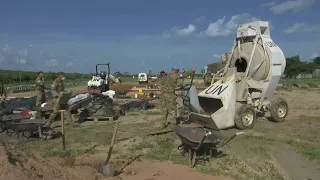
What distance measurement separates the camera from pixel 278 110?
13688mm

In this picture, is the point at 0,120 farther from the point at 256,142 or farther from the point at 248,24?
the point at 248,24

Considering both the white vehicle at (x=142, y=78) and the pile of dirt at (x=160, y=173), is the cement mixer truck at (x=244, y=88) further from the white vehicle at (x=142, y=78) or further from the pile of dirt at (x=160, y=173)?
the white vehicle at (x=142, y=78)

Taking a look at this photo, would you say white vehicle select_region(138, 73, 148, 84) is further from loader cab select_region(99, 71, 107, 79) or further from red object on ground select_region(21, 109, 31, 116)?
red object on ground select_region(21, 109, 31, 116)

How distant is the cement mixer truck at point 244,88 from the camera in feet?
37.6

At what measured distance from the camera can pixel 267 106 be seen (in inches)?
528

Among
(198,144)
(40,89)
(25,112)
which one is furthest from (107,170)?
(40,89)

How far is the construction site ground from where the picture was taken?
709 cm

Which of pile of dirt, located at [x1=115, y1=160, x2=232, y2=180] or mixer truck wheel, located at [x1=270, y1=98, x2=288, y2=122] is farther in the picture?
mixer truck wheel, located at [x1=270, y1=98, x2=288, y2=122]

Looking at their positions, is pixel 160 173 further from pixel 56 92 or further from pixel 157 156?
pixel 56 92

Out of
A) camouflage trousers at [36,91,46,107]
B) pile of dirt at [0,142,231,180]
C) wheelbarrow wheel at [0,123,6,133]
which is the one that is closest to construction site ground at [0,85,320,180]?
pile of dirt at [0,142,231,180]

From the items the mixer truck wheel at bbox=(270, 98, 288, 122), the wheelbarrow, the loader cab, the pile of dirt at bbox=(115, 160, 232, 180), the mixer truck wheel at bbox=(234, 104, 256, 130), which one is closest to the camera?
the pile of dirt at bbox=(115, 160, 232, 180)

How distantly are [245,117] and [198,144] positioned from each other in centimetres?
462

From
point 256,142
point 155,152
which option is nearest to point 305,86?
point 256,142

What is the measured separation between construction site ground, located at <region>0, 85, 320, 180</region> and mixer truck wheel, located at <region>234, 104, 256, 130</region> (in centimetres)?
27
